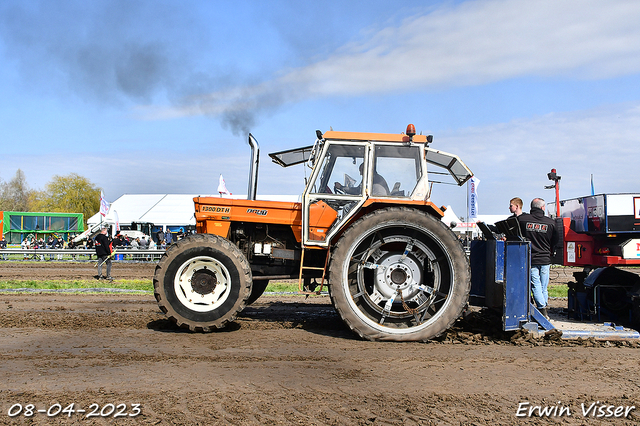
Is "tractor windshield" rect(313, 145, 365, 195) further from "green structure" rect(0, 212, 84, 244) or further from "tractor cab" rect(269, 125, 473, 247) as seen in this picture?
"green structure" rect(0, 212, 84, 244)

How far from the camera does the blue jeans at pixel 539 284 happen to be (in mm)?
5902

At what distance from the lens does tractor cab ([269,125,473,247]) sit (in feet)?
18.2

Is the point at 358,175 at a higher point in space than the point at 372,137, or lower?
lower

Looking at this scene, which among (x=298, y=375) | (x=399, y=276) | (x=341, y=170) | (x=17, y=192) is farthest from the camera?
(x=17, y=192)

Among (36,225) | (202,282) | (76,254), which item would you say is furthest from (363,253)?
(36,225)

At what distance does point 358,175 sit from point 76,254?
20.5 m

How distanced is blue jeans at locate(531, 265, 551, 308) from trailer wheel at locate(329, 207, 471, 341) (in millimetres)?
1273

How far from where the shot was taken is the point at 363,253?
5.41 m

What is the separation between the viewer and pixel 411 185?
5.59 meters

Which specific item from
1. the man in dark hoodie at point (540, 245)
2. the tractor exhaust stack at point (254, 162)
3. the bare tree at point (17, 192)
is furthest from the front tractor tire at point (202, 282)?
the bare tree at point (17, 192)

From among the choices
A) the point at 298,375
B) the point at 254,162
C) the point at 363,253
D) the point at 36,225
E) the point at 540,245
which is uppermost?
the point at 254,162

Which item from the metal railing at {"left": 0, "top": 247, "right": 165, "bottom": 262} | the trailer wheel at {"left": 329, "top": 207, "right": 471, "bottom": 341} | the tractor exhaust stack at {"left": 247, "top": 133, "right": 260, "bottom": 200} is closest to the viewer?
the trailer wheel at {"left": 329, "top": 207, "right": 471, "bottom": 341}

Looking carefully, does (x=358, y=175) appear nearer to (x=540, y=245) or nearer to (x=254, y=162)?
(x=254, y=162)

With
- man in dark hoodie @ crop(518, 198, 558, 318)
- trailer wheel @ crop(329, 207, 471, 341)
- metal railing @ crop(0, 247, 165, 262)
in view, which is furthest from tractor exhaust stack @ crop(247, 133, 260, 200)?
metal railing @ crop(0, 247, 165, 262)
